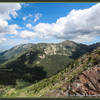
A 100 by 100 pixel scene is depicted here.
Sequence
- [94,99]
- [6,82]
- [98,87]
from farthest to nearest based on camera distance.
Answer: [6,82], [98,87], [94,99]

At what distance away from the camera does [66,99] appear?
657 centimetres

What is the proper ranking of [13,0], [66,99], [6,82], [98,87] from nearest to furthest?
[13,0]
[66,99]
[98,87]
[6,82]

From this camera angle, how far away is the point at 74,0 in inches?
194

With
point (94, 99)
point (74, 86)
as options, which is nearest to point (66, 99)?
point (94, 99)

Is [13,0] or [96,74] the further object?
[96,74]

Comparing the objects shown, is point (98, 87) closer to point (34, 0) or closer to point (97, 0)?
point (97, 0)

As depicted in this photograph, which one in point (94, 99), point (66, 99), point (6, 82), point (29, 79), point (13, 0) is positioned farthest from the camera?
point (29, 79)

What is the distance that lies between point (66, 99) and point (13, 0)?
5.91 m

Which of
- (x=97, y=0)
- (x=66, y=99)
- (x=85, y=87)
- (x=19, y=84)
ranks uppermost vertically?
(x=97, y=0)

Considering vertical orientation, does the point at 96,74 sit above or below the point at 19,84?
above

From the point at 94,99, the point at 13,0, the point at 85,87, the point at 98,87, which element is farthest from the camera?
the point at 85,87

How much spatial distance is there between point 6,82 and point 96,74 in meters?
127

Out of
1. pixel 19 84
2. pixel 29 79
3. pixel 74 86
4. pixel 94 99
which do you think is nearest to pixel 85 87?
pixel 74 86

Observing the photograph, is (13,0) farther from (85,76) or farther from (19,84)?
(19,84)
